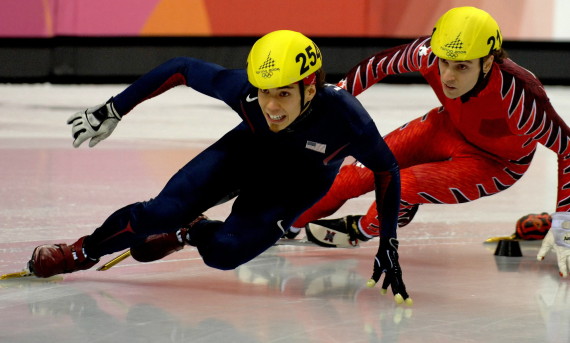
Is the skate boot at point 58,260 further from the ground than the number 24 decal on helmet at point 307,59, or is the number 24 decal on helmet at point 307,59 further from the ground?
the number 24 decal on helmet at point 307,59

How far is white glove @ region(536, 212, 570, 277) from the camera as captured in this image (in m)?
4.62

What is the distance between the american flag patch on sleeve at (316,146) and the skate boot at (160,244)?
2.13 feet

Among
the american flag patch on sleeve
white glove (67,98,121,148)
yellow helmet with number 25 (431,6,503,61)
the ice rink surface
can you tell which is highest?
yellow helmet with number 25 (431,6,503,61)

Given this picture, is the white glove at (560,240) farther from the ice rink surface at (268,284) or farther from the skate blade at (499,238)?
the skate blade at (499,238)

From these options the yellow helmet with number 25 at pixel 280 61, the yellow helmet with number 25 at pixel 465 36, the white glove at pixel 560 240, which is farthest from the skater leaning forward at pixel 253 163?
the white glove at pixel 560 240

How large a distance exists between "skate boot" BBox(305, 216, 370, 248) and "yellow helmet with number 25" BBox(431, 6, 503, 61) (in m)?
1.04

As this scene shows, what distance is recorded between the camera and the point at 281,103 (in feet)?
12.8

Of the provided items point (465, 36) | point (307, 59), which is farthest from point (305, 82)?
point (465, 36)

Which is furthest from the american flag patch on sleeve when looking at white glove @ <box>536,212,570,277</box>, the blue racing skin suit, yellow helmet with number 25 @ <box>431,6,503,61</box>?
white glove @ <box>536,212,570,277</box>

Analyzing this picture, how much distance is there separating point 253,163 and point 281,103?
55 cm

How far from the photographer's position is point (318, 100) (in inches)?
159

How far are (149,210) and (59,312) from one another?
52 cm

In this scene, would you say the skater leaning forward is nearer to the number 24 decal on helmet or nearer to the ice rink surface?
the number 24 decal on helmet

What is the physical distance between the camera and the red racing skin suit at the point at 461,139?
472cm
